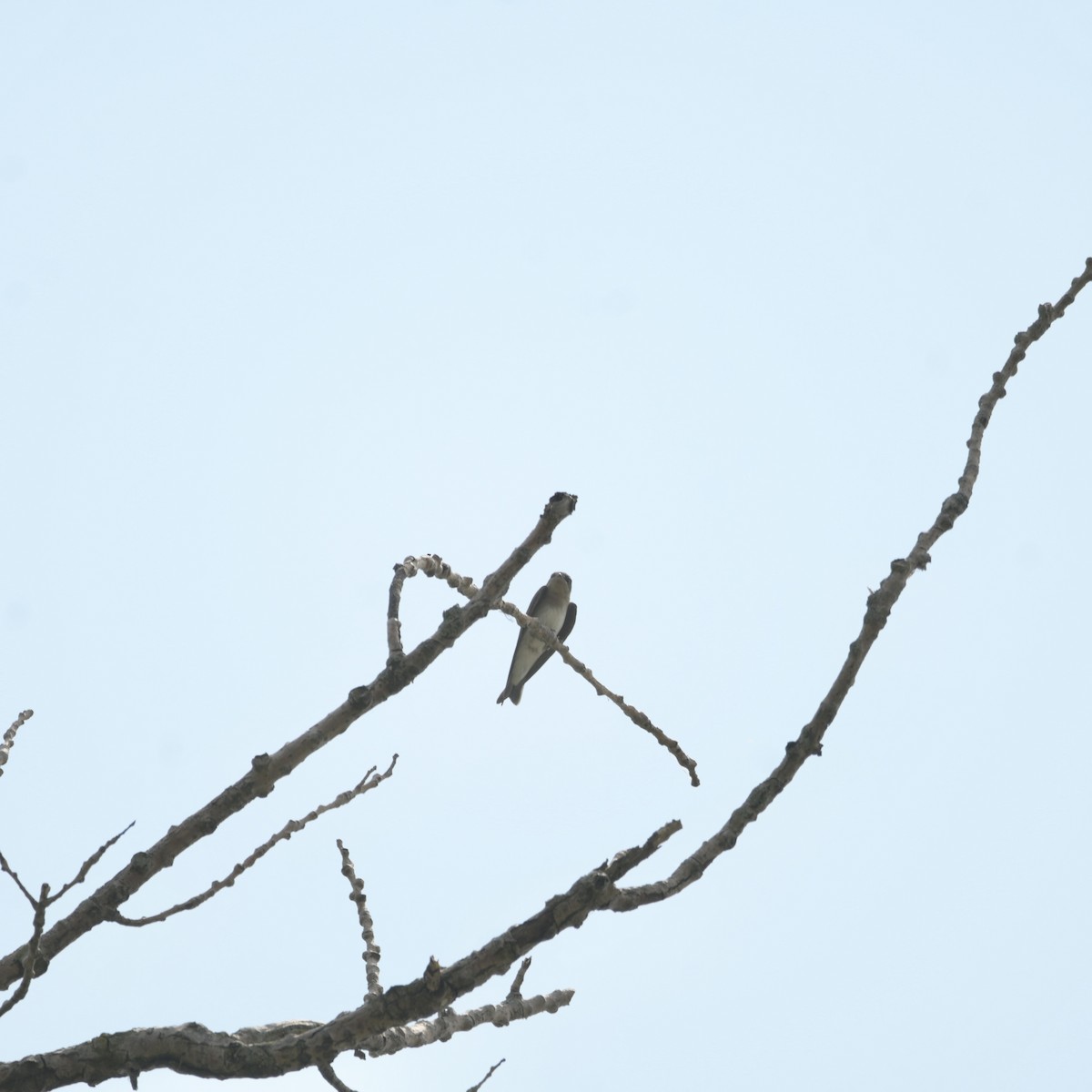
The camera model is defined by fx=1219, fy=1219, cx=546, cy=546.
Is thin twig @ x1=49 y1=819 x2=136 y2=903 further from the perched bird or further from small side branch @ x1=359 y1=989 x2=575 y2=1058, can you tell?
the perched bird

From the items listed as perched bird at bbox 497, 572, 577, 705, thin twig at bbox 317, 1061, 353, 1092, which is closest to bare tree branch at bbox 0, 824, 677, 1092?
thin twig at bbox 317, 1061, 353, 1092

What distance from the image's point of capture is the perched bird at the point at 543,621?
13.7 m

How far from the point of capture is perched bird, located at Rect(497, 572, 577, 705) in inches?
540

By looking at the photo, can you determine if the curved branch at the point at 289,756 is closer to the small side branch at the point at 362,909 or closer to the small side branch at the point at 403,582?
the small side branch at the point at 403,582

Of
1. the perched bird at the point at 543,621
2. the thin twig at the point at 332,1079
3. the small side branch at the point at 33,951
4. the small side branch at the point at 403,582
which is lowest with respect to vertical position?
the thin twig at the point at 332,1079

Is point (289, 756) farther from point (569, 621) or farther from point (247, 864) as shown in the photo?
point (569, 621)

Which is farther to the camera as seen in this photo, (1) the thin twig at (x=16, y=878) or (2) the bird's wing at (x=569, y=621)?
(2) the bird's wing at (x=569, y=621)

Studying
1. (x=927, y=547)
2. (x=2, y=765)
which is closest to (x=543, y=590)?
(x=2, y=765)

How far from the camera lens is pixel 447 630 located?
4.16 metres

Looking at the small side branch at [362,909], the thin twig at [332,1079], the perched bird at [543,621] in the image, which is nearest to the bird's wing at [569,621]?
the perched bird at [543,621]

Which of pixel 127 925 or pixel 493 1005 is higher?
pixel 127 925

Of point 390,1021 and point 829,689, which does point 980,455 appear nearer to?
point 829,689

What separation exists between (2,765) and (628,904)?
9.31 feet

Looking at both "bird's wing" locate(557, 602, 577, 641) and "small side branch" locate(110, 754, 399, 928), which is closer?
"small side branch" locate(110, 754, 399, 928)
